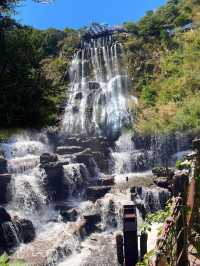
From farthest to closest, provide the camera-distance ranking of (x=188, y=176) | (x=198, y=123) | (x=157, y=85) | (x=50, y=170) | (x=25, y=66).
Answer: (x=157, y=85)
(x=198, y=123)
(x=50, y=170)
(x=25, y=66)
(x=188, y=176)

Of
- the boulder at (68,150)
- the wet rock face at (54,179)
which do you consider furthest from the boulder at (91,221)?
the boulder at (68,150)

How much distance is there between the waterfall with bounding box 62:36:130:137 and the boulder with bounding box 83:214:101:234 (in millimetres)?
15049

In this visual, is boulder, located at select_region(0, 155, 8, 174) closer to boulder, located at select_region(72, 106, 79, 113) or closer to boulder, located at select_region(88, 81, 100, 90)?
boulder, located at select_region(72, 106, 79, 113)

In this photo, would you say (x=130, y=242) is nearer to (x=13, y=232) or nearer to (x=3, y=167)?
(x=13, y=232)

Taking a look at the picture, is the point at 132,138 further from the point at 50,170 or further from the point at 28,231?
the point at 28,231

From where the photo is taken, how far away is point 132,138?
1318 inches

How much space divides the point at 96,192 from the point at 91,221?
3.18 m

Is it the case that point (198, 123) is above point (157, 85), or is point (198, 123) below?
below

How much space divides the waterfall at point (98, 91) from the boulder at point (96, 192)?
38.7ft

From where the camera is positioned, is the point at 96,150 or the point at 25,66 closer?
the point at 25,66

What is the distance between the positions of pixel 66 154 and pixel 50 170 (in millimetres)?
3760

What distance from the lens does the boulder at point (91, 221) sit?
20.9m

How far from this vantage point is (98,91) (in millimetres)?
40156

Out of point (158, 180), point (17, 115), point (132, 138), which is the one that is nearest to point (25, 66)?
point (17, 115)
